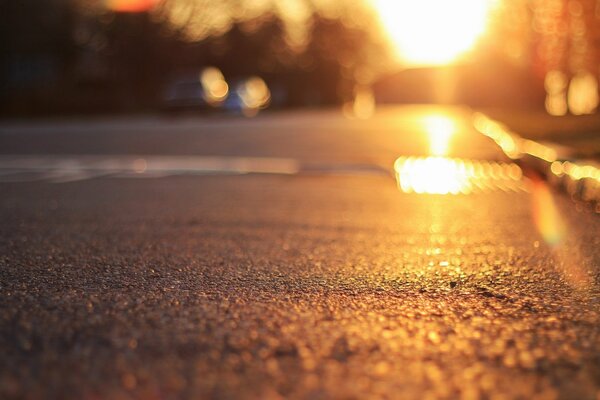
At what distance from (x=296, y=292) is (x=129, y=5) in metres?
57.7

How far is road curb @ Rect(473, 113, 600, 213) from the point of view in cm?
898

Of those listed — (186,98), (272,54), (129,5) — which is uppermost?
(129,5)

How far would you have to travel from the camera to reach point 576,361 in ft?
11.1

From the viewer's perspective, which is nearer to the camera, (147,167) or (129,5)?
(147,167)

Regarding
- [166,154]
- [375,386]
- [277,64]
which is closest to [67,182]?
[166,154]

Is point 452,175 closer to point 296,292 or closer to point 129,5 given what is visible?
point 296,292

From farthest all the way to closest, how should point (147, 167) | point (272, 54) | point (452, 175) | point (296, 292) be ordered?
point (272, 54), point (147, 167), point (452, 175), point (296, 292)

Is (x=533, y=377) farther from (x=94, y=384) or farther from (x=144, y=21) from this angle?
(x=144, y=21)

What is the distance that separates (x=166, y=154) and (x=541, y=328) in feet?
42.9

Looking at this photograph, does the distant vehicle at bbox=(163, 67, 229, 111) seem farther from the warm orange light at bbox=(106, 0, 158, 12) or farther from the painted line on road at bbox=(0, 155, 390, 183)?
the warm orange light at bbox=(106, 0, 158, 12)

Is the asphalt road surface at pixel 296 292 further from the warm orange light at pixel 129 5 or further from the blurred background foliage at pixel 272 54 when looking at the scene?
the warm orange light at pixel 129 5

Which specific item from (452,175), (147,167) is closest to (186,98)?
(147,167)

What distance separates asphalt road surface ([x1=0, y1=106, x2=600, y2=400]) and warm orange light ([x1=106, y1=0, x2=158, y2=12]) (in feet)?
164

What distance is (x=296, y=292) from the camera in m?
4.58
